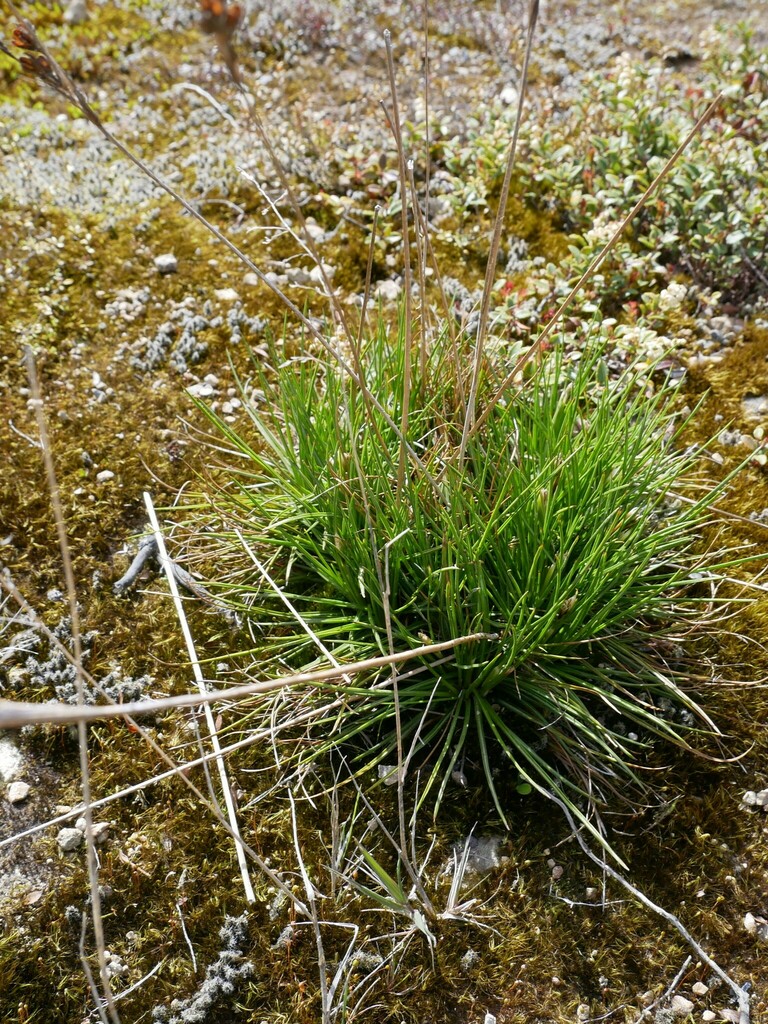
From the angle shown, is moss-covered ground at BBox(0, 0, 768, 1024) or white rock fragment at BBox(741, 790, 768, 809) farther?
white rock fragment at BBox(741, 790, 768, 809)

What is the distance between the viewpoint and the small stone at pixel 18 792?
2.93m

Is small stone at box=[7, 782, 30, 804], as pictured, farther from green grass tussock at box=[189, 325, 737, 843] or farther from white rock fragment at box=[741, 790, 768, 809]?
white rock fragment at box=[741, 790, 768, 809]

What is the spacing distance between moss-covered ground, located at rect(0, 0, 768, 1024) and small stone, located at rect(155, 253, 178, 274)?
79 millimetres

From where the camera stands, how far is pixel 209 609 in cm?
349

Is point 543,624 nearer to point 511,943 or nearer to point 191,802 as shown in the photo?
point 511,943

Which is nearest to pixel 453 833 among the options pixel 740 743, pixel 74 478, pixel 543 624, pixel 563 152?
pixel 543 624

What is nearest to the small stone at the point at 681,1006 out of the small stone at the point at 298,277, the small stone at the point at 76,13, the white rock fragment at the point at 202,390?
the white rock fragment at the point at 202,390

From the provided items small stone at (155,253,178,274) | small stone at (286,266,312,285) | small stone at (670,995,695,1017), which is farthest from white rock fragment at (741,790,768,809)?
small stone at (155,253,178,274)

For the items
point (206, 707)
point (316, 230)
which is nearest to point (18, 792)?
point (206, 707)

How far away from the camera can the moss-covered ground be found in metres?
2.56

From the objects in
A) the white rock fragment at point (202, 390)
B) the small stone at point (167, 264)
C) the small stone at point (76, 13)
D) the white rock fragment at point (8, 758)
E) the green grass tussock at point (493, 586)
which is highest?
the small stone at point (76, 13)

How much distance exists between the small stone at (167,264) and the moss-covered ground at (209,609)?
8cm

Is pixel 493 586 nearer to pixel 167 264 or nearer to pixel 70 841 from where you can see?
pixel 70 841

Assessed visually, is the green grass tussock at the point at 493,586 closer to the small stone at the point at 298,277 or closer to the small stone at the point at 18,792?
the small stone at the point at 18,792
